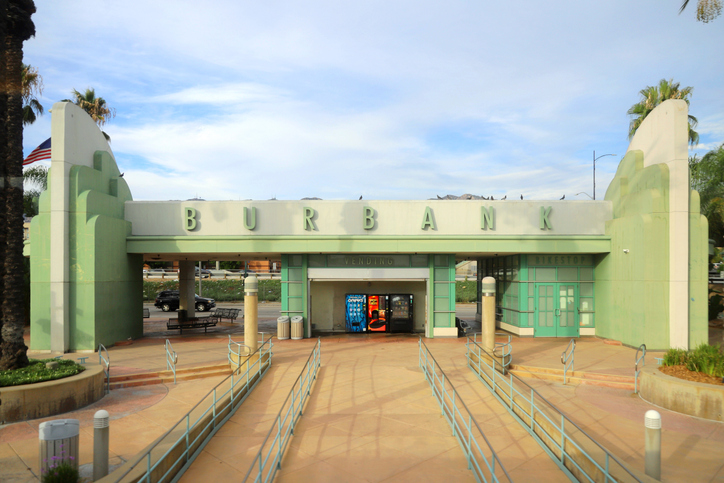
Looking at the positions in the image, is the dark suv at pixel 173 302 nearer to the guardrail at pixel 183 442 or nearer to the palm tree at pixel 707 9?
the guardrail at pixel 183 442

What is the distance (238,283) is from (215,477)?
44.0 metres

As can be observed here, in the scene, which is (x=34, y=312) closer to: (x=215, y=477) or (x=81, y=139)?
(x=81, y=139)

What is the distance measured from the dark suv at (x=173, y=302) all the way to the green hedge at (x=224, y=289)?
9.37 m

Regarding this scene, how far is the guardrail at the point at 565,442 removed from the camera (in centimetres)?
716

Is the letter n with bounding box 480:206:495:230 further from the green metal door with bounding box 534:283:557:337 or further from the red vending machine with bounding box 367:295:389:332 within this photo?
the red vending machine with bounding box 367:295:389:332

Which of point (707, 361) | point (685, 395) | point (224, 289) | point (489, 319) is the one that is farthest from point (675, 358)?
point (224, 289)

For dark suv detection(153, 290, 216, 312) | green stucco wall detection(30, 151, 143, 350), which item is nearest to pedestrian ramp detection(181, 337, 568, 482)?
green stucco wall detection(30, 151, 143, 350)

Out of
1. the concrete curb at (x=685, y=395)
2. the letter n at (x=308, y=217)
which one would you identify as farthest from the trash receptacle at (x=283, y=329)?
the concrete curb at (x=685, y=395)

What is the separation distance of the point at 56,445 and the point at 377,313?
17301mm

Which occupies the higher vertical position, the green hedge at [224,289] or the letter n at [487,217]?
the letter n at [487,217]

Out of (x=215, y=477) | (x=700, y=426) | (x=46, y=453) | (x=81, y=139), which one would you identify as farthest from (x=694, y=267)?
(x=81, y=139)

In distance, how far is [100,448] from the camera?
23.4 feet

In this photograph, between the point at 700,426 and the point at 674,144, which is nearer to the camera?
the point at 700,426

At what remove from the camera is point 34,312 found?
17703mm
